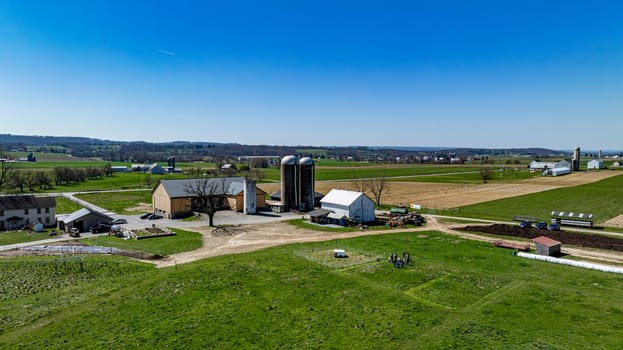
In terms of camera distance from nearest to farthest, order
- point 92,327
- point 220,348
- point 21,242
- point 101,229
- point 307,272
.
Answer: point 220,348
point 92,327
point 307,272
point 21,242
point 101,229

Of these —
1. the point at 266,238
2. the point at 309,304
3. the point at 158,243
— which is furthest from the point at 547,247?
the point at 158,243

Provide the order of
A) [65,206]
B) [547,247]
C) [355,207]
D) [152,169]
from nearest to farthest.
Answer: [547,247]
[355,207]
[65,206]
[152,169]

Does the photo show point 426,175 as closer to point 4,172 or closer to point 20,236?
point 4,172

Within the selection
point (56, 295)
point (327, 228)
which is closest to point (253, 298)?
point (56, 295)

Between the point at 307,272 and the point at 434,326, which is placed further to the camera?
the point at 307,272

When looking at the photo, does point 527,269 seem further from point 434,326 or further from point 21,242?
point 21,242

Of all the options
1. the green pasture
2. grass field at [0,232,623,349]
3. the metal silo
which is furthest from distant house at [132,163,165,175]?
grass field at [0,232,623,349]
